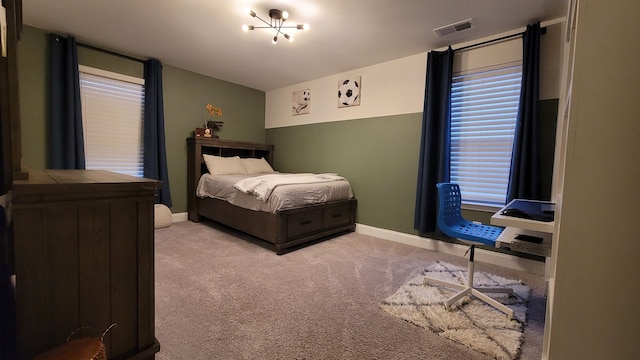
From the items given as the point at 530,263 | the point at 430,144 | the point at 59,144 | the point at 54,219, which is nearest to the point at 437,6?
the point at 430,144

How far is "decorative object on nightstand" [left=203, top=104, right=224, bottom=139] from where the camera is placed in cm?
397

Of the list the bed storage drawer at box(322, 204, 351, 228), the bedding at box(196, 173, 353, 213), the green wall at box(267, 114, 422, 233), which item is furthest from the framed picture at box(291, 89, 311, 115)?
the bed storage drawer at box(322, 204, 351, 228)

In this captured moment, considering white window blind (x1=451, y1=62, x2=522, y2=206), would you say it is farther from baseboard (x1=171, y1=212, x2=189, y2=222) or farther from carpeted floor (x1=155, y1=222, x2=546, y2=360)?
baseboard (x1=171, y1=212, x2=189, y2=222)

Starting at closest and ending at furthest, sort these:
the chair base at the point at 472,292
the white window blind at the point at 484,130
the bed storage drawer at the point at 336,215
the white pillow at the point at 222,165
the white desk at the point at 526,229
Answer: the white desk at the point at 526,229 < the chair base at the point at 472,292 < the white window blind at the point at 484,130 < the bed storage drawer at the point at 336,215 < the white pillow at the point at 222,165

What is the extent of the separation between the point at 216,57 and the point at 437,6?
8.35 ft

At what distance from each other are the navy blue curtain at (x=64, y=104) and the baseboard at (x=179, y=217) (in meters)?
1.26

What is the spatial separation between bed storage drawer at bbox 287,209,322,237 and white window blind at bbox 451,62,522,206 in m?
1.57

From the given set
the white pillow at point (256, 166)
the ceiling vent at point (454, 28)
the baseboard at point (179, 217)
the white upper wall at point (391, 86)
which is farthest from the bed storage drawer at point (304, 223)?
the ceiling vent at point (454, 28)

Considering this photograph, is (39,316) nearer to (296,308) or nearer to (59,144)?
(296,308)

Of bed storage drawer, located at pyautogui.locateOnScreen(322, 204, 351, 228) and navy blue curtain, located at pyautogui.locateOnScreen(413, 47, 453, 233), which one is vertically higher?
navy blue curtain, located at pyautogui.locateOnScreen(413, 47, 453, 233)

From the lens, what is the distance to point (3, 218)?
0.79m

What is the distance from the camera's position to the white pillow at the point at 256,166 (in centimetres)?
421

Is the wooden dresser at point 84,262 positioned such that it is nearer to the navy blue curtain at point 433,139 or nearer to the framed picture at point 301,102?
the navy blue curtain at point 433,139

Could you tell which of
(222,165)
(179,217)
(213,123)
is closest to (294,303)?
(222,165)
